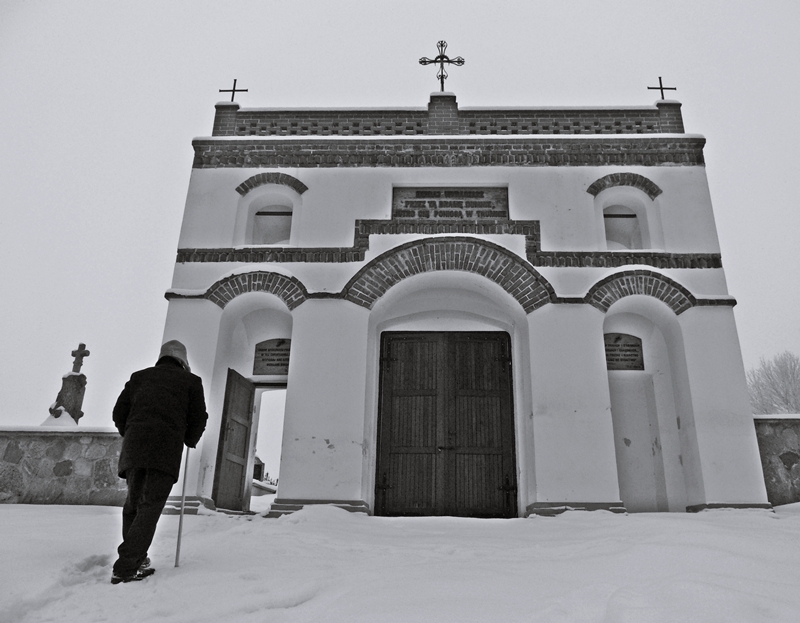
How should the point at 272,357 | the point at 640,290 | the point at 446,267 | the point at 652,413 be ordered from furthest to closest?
the point at 272,357 < the point at 652,413 < the point at 446,267 < the point at 640,290

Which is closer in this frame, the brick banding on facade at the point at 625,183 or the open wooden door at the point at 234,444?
the open wooden door at the point at 234,444

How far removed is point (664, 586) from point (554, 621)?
87cm

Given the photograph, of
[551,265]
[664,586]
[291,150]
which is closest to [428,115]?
[291,150]

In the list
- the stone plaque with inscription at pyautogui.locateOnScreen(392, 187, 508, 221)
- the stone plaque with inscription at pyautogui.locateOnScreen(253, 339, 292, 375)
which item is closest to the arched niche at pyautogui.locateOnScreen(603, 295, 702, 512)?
the stone plaque with inscription at pyautogui.locateOnScreen(392, 187, 508, 221)

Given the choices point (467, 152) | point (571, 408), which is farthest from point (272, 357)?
point (571, 408)

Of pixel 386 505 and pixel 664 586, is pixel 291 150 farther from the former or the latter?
pixel 664 586

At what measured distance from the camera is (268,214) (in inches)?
403

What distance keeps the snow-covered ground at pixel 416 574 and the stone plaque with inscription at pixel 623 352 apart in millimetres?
3454

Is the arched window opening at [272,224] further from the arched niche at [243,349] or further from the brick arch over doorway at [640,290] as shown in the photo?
the brick arch over doorway at [640,290]

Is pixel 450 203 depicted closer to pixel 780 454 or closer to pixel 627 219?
pixel 627 219

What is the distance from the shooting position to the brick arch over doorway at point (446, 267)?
350 inches

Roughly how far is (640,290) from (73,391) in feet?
28.8

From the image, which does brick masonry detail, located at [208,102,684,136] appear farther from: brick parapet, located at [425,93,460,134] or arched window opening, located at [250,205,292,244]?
arched window opening, located at [250,205,292,244]

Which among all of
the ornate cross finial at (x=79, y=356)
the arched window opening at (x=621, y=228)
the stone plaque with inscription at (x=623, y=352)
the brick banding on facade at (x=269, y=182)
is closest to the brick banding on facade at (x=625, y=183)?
the arched window opening at (x=621, y=228)
